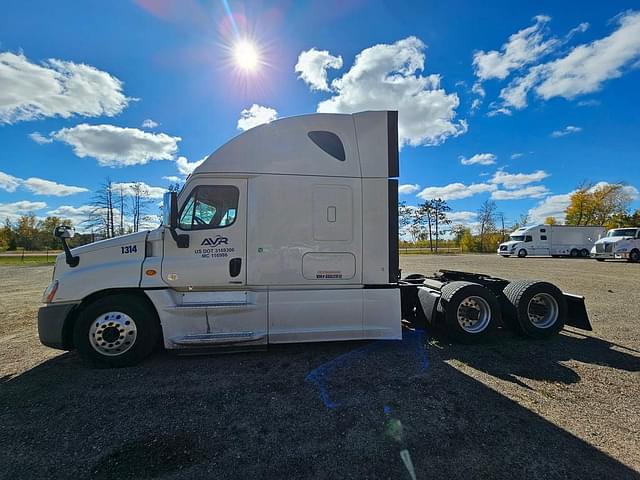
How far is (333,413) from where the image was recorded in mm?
3070

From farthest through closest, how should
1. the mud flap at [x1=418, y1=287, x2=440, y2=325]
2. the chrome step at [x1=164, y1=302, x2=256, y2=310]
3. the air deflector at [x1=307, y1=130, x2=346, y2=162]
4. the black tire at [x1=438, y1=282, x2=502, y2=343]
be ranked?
the mud flap at [x1=418, y1=287, x2=440, y2=325] < the black tire at [x1=438, y1=282, x2=502, y2=343] < the air deflector at [x1=307, y1=130, x2=346, y2=162] < the chrome step at [x1=164, y1=302, x2=256, y2=310]

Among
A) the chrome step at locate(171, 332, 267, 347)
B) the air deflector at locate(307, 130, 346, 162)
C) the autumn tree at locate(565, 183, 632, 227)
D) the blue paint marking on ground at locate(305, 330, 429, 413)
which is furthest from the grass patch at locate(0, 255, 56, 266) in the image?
the autumn tree at locate(565, 183, 632, 227)

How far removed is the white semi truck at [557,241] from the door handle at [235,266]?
117 feet

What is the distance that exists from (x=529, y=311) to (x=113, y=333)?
6.69 m

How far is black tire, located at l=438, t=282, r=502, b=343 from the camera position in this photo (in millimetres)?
4945

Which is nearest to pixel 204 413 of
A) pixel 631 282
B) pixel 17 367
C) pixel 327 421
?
pixel 327 421

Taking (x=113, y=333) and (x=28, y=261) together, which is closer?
(x=113, y=333)

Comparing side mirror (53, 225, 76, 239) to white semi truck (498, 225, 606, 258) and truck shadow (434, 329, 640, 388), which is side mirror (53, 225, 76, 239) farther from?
white semi truck (498, 225, 606, 258)

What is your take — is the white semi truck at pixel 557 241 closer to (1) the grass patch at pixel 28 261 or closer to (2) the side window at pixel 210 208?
(2) the side window at pixel 210 208

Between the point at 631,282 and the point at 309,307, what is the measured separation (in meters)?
14.3

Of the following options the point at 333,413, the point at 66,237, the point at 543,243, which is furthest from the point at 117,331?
the point at 543,243

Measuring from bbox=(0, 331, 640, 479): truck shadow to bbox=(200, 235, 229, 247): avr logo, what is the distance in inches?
67.3

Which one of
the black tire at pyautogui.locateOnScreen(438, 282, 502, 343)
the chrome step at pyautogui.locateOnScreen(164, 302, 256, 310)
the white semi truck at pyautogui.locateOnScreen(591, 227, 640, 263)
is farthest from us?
the white semi truck at pyautogui.locateOnScreen(591, 227, 640, 263)

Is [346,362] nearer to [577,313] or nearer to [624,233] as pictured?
[577,313]
